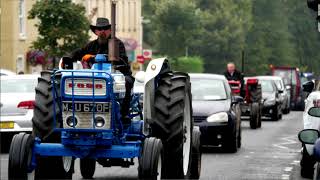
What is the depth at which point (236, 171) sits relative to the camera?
1742 centimetres

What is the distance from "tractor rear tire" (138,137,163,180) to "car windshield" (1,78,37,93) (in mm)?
11113

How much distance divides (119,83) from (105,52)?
1.05 meters

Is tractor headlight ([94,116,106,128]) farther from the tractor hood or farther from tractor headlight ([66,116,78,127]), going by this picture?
the tractor hood

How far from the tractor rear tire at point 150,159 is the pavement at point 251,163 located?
13.6 ft

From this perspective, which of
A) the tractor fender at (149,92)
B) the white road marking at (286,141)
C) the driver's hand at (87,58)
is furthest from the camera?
the white road marking at (286,141)

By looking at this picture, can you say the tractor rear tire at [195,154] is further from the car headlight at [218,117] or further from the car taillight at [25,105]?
the car taillight at [25,105]

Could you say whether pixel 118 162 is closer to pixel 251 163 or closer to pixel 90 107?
pixel 90 107

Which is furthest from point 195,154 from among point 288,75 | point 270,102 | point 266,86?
point 288,75

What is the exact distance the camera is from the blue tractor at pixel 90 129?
11.9 m

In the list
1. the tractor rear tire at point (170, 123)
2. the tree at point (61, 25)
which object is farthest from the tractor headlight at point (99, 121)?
the tree at point (61, 25)

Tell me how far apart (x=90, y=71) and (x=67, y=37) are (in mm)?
31121

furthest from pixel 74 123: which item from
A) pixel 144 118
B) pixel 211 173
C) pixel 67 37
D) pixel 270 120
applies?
pixel 67 37

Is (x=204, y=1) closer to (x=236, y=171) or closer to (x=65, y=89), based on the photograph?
(x=236, y=171)

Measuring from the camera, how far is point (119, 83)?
12.3 meters
